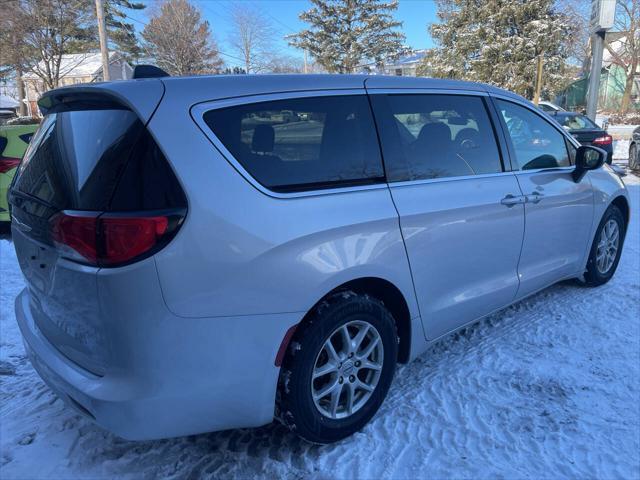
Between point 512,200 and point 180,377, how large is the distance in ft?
7.75

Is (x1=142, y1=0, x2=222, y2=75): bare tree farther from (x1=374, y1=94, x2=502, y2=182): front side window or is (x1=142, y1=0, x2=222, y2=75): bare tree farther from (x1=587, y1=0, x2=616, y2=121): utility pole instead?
(x1=374, y1=94, x2=502, y2=182): front side window

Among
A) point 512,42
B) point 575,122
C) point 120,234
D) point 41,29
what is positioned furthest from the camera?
point 512,42

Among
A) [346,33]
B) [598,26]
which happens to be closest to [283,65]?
[346,33]

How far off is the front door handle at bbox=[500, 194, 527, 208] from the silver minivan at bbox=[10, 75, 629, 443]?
75mm

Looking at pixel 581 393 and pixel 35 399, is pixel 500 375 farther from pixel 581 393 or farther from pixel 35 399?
pixel 35 399

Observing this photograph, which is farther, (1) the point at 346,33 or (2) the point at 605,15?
(1) the point at 346,33

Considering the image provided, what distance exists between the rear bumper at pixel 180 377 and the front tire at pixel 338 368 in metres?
0.12

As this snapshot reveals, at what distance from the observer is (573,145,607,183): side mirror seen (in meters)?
3.85

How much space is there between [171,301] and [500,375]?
219cm

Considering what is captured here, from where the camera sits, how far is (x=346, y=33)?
40.6 m

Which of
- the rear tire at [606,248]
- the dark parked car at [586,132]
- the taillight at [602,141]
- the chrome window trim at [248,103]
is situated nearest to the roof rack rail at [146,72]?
the chrome window trim at [248,103]

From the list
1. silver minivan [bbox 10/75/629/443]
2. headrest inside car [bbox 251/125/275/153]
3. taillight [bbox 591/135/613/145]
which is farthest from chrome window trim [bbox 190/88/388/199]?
taillight [bbox 591/135/613/145]

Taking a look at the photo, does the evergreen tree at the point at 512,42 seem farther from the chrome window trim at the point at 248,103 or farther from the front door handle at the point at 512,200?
the chrome window trim at the point at 248,103

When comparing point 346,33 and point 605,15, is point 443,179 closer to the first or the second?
point 605,15
